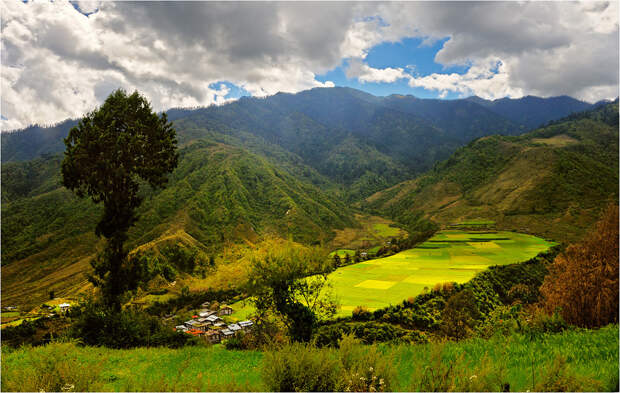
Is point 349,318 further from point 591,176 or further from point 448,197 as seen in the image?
point 448,197

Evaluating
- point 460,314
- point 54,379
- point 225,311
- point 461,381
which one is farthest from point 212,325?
point 461,381

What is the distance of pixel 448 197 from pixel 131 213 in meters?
211

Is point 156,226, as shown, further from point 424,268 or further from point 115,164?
point 115,164

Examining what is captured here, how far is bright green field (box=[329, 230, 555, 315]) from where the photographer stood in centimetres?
3328

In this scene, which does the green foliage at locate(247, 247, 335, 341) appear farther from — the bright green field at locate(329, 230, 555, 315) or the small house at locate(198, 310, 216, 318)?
the small house at locate(198, 310, 216, 318)

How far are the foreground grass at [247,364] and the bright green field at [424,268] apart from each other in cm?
1756

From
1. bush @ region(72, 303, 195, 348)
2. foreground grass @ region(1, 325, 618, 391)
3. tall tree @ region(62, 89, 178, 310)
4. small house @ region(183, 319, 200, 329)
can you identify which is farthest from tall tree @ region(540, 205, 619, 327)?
small house @ region(183, 319, 200, 329)

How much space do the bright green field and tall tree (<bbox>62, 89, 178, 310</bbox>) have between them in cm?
1913

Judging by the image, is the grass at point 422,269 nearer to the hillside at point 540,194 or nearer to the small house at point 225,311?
the small house at point 225,311

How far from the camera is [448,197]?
19888 centimetres

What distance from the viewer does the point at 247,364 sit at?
11.6 metres

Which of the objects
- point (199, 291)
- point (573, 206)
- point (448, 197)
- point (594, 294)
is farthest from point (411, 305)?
point (448, 197)

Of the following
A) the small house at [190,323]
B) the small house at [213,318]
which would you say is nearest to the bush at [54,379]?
the small house at [190,323]

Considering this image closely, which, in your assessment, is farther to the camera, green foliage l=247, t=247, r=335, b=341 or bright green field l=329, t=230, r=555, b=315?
bright green field l=329, t=230, r=555, b=315
